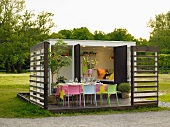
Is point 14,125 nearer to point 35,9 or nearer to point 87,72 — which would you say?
point 87,72

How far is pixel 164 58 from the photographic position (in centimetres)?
4238

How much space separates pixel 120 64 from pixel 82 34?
1787 inches

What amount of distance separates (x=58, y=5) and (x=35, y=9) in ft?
20.4

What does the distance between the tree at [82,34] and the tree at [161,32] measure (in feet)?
36.4

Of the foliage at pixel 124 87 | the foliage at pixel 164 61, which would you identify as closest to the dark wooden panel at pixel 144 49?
the foliage at pixel 124 87

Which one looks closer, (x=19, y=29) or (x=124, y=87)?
(x=124, y=87)

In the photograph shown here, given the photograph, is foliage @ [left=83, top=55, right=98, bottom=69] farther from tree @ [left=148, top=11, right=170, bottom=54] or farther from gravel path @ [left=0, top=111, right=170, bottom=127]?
tree @ [left=148, top=11, right=170, bottom=54]

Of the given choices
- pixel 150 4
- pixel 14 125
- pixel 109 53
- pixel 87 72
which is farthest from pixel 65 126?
pixel 150 4

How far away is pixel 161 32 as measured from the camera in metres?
50.3

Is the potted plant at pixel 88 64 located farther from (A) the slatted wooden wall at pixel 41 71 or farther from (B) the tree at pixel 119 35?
(B) the tree at pixel 119 35

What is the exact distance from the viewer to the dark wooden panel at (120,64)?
46.5ft

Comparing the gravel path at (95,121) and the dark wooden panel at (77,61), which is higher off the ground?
the dark wooden panel at (77,61)

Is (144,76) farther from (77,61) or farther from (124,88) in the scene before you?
(77,61)

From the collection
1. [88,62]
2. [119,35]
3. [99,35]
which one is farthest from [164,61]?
[88,62]
